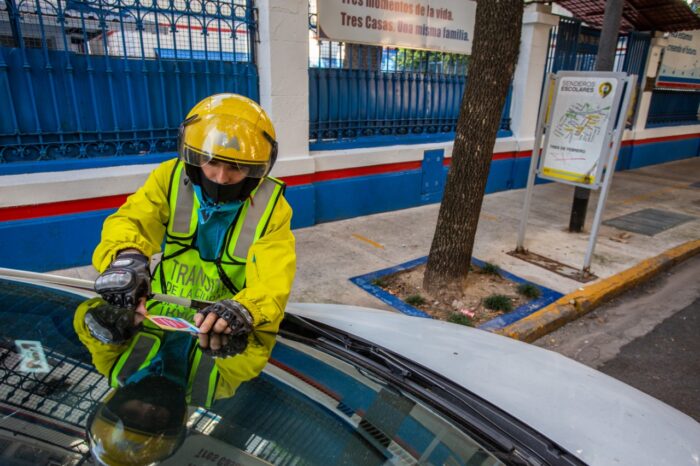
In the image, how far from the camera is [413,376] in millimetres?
1677

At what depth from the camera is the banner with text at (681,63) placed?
1114 centimetres

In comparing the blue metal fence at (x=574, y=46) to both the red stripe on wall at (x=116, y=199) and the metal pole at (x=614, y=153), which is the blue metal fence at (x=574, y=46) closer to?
the red stripe on wall at (x=116, y=199)

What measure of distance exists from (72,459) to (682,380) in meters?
3.94

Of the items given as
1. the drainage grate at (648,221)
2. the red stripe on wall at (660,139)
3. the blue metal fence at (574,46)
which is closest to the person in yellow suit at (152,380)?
the drainage grate at (648,221)

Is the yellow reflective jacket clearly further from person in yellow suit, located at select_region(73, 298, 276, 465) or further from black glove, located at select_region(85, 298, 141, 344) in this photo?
black glove, located at select_region(85, 298, 141, 344)

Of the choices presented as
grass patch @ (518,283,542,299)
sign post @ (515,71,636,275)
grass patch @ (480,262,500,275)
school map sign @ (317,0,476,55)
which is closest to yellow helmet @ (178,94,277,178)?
grass patch @ (518,283,542,299)

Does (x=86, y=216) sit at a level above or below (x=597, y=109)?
below

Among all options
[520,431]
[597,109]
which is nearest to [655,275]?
[597,109]

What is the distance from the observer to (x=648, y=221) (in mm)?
7238

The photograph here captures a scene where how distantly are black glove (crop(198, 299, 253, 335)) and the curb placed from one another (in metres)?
2.75

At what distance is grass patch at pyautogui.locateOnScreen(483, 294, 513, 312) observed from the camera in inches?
167

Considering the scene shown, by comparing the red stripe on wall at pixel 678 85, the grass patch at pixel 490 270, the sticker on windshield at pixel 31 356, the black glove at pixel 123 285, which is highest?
the red stripe on wall at pixel 678 85

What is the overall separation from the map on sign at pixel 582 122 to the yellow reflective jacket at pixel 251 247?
4.01 m

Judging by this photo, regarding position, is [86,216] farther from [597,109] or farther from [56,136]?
[597,109]
